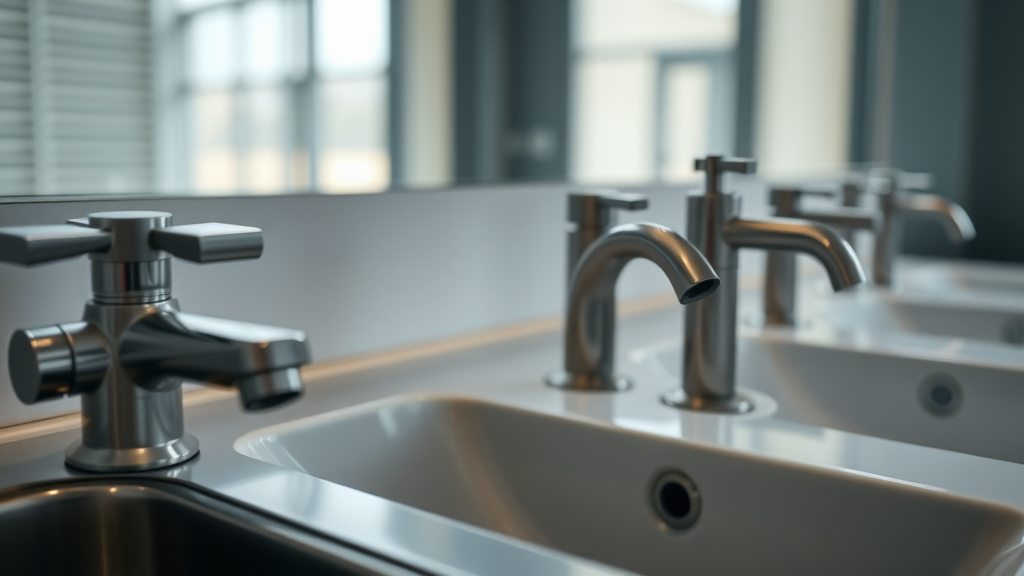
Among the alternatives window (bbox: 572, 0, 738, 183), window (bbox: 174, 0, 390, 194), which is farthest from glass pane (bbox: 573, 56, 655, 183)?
window (bbox: 174, 0, 390, 194)

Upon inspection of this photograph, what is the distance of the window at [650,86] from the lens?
5.32 ft

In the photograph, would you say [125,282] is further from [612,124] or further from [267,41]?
[612,124]

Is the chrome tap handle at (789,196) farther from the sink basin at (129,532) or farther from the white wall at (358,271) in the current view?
the sink basin at (129,532)

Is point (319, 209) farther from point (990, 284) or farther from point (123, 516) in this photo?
point (990, 284)

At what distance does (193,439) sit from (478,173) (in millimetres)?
612

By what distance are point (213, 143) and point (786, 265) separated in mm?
667

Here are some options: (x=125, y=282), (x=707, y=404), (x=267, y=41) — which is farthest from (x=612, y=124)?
(x=125, y=282)

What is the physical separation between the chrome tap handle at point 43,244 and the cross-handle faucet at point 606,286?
13.8 inches

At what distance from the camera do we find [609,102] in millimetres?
1944

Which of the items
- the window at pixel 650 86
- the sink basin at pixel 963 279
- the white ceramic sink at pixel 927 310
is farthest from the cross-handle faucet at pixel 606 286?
the sink basin at pixel 963 279

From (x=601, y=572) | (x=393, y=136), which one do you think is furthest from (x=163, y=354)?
(x=393, y=136)

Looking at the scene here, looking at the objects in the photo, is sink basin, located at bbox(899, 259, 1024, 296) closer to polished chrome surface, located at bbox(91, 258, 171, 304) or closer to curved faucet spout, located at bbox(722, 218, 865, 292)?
curved faucet spout, located at bbox(722, 218, 865, 292)

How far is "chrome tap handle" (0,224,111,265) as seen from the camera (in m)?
0.44

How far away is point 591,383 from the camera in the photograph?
790 mm
